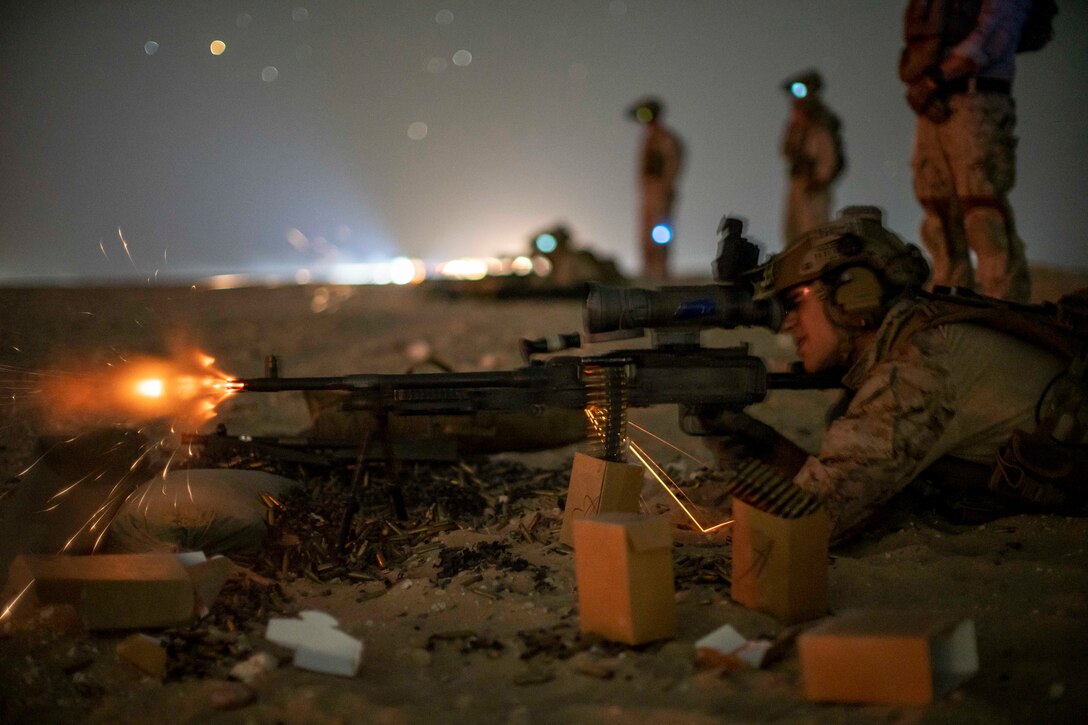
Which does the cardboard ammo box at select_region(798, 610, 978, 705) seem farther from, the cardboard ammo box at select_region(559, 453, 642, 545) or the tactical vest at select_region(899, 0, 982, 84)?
the tactical vest at select_region(899, 0, 982, 84)

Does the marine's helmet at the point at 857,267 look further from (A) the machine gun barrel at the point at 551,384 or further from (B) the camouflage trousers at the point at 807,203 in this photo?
(B) the camouflage trousers at the point at 807,203

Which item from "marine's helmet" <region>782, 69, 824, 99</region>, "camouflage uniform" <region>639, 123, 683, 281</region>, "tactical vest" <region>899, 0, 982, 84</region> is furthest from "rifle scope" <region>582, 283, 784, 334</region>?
"camouflage uniform" <region>639, 123, 683, 281</region>

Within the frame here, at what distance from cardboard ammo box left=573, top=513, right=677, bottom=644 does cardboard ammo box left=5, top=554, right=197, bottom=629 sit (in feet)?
4.65

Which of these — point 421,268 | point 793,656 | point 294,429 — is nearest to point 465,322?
point 294,429

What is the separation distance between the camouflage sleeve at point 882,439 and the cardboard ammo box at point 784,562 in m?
0.70

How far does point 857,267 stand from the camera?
12.3ft

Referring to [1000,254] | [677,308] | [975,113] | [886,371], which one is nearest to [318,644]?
[677,308]

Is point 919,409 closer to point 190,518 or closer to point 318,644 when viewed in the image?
point 318,644

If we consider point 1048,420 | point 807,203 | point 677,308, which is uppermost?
point 807,203

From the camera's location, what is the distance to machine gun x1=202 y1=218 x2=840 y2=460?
366cm

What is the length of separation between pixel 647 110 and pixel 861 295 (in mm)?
12292

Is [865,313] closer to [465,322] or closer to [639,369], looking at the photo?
[639,369]

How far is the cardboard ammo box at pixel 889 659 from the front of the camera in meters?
2.05

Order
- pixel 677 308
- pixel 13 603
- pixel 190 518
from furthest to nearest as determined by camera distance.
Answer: pixel 677 308 < pixel 190 518 < pixel 13 603
